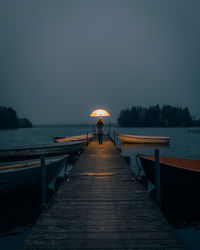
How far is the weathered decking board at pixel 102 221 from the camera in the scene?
3635mm

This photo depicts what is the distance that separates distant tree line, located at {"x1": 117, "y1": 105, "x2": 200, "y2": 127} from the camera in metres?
142

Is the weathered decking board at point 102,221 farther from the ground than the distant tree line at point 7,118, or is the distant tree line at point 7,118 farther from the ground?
the distant tree line at point 7,118

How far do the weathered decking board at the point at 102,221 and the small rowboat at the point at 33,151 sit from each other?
1099 centimetres

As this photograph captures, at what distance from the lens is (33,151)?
17.3 metres

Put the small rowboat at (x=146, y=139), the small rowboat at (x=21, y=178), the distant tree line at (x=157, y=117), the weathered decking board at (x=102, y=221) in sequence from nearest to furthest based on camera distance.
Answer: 1. the weathered decking board at (x=102, y=221)
2. the small rowboat at (x=21, y=178)
3. the small rowboat at (x=146, y=139)
4. the distant tree line at (x=157, y=117)

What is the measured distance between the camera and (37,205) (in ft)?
26.1

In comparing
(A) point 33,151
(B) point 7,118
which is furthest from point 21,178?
(B) point 7,118

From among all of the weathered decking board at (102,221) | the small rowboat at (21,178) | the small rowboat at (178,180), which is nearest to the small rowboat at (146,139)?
the small rowboat at (178,180)

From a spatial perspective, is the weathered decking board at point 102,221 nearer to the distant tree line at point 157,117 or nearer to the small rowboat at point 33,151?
the small rowboat at point 33,151

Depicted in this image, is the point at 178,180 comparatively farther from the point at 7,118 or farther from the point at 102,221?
the point at 7,118

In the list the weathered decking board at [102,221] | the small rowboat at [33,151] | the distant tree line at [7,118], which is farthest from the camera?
the distant tree line at [7,118]

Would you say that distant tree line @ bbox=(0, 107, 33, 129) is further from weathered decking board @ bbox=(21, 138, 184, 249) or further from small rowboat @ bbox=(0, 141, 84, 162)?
weathered decking board @ bbox=(21, 138, 184, 249)

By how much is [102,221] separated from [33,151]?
46.8ft

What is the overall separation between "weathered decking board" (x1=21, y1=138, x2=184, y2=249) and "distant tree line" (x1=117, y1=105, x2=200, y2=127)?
147m
